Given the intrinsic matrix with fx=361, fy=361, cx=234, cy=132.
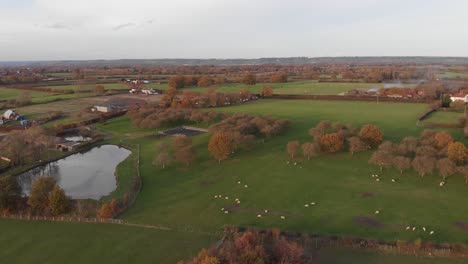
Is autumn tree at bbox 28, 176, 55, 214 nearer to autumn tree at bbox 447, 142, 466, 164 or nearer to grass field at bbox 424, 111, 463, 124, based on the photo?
autumn tree at bbox 447, 142, 466, 164

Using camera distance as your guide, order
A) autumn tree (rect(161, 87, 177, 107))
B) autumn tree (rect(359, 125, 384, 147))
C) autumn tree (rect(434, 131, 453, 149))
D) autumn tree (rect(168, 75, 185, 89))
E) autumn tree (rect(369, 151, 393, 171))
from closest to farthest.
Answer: autumn tree (rect(369, 151, 393, 171)), autumn tree (rect(434, 131, 453, 149)), autumn tree (rect(359, 125, 384, 147)), autumn tree (rect(161, 87, 177, 107)), autumn tree (rect(168, 75, 185, 89))

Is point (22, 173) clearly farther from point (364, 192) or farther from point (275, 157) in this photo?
point (364, 192)

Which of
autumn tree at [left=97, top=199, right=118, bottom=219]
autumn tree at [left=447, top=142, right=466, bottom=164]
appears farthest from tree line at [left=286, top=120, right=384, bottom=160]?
autumn tree at [left=97, top=199, right=118, bottom=219]

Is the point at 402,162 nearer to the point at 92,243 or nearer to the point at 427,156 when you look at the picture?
the point at 427,156

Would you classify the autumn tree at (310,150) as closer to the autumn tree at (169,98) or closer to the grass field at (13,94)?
the autumn tree at (169,98)

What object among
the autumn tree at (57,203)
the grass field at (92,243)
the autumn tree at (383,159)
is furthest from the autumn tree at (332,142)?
the autumn tree at (57,203)

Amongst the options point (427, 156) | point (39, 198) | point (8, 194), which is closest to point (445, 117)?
point (427, 156)

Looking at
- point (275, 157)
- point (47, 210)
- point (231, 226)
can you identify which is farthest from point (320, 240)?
point (47, 210)
